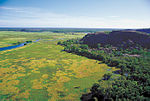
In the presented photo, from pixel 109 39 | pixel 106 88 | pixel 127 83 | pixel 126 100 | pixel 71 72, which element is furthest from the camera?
pixel 109 39

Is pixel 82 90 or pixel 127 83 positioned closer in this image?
pixel 127 83

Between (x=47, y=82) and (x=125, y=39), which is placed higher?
(x=125, y=39)

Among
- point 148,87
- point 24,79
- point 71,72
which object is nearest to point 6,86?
point 24,79

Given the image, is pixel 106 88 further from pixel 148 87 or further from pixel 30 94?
pixel 30 94

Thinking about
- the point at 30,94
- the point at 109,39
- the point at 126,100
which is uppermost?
the point at 109,39

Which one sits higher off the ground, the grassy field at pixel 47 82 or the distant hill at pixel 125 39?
the distant hill at pixel 125 39

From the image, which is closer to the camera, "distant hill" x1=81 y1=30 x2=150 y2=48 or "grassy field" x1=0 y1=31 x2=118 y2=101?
"grassy field" x1=0 y1=31 x2=118 y2=101

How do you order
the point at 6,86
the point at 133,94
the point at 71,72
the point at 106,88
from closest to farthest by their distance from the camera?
the point at 133,94
the point at 106,88
the point at 6,86
the point at 71,72

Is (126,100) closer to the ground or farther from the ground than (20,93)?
farther from the ground

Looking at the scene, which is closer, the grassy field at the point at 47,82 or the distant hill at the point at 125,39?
the grassy field at the point at 47,82

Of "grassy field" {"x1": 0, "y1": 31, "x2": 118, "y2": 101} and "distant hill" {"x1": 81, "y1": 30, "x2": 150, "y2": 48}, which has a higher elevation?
"distant hill" {"x1": 81, "y1": 30, "x2": 150, "y2": 48}

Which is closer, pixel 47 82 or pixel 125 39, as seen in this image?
pixel 47 82
